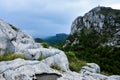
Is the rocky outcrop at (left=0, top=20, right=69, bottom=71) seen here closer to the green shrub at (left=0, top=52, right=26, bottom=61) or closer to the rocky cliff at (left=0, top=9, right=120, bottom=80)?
the rocky cliff at (left=0, top=9, right=120, bottom=80)

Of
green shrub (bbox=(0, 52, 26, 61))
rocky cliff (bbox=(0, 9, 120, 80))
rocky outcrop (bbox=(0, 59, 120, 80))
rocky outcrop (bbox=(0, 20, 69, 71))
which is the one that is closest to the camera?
rocky outcrop (bbox=(0, 59, 120, 80))

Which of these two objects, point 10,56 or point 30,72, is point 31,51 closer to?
point 10,56

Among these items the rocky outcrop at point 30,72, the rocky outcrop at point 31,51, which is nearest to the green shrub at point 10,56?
the rocky outcrop at point 31,51

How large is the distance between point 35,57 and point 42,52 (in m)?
0.72

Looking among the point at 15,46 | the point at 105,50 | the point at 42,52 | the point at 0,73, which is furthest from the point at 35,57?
the point at 105,50

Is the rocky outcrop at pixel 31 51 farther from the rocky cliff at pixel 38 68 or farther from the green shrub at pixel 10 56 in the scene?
the green shrub at pixel 10 56

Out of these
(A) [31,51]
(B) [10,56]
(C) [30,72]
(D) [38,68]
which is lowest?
(C) [30,72]

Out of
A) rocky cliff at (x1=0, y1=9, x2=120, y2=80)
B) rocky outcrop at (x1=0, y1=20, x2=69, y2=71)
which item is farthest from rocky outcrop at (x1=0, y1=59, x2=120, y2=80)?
rocky outcrop at (x1=0, y1=20, x2=69, y2=71)

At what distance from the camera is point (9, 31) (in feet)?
82.2

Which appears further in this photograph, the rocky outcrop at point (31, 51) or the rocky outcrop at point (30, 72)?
the rocky outcrop at point (31, 51)

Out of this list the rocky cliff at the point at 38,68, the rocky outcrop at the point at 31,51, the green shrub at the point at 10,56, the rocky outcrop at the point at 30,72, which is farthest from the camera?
the green shrub at the point at 10,56

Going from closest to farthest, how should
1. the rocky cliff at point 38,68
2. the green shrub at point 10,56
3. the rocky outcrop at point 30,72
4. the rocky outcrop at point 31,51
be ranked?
the rocky outcrop at point 30,72, the rocky cliff at point 38,68, the rocky outcrop at point 31,51, the green shrub at point 10,56

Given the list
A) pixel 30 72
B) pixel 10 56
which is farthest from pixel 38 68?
pixel 10 56

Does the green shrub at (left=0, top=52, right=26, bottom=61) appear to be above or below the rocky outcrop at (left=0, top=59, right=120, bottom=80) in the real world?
above
